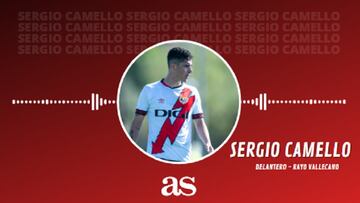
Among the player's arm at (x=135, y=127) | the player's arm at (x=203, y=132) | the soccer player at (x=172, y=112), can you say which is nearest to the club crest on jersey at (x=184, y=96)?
the soccer player at (x=172, y=112)

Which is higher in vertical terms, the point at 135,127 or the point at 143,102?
the point at 143,102

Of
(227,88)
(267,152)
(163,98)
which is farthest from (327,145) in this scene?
(163,98)

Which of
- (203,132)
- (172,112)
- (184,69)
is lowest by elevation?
(203,132)

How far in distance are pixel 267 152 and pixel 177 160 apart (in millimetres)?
554

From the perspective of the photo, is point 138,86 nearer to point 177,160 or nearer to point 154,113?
point 154,113

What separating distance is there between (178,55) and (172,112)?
354mm

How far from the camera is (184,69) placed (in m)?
4.95

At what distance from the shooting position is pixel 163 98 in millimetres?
4977

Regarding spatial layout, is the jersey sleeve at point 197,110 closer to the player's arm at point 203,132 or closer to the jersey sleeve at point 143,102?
the player's arm at point 203,132

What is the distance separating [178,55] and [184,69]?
0.09 m

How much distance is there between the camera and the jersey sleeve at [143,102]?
195 inches

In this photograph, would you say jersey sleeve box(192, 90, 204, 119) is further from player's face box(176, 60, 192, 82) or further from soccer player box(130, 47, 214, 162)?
player's face box(176, 60, 192, 82)

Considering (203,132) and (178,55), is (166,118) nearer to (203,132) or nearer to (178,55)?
(203,132)

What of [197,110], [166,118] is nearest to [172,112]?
[166,118]
